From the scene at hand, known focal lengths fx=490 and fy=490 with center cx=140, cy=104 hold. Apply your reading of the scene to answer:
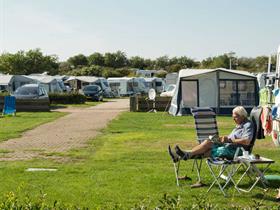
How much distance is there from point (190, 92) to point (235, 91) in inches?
83.0

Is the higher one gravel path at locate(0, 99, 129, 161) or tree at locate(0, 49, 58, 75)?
tree at locate(0, 49, 58, 75)

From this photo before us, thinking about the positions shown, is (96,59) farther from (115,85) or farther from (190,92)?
(190,92)

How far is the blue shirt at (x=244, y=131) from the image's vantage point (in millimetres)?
6905

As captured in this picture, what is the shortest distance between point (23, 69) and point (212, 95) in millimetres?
40098

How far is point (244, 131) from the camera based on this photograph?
6.97 meters

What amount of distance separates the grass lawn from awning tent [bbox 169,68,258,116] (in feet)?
34.7

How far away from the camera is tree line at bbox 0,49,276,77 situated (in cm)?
5828

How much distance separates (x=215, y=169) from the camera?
7992 millimetres

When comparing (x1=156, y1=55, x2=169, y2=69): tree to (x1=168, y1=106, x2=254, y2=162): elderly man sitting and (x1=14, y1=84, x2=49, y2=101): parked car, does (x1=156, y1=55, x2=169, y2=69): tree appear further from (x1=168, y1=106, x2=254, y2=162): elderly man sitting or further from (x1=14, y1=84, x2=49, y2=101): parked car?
(x1=168, y1=106, x2=254, y2=162): elderly man sitting

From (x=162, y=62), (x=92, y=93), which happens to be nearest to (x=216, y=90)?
(x=92, y=93)

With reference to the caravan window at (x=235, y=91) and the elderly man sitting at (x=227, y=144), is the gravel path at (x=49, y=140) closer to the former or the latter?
the elderly man sitting at (x=227, y=144)

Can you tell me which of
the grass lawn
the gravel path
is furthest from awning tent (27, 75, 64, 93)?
the grass lawn

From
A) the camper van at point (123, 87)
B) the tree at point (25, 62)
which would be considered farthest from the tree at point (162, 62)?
the camper van at point (123, 87)

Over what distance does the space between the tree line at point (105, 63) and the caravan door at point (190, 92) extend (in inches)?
1336
